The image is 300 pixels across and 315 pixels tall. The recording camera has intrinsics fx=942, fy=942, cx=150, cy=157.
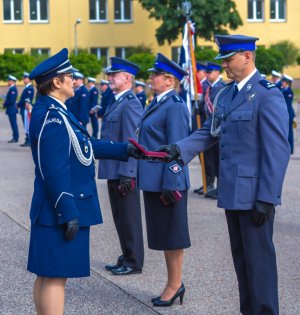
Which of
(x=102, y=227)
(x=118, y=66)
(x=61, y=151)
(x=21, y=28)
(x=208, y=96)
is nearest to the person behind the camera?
(x=61, y=151)

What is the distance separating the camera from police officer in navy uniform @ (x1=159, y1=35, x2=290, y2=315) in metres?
5.38

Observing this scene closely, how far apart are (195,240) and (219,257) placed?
0.92m

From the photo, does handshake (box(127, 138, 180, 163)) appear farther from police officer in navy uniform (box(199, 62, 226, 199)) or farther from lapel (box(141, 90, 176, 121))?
police officer in navy uniform (box(199, 62, 226, 199))

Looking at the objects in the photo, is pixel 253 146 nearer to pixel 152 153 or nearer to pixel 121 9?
pixel 152 153

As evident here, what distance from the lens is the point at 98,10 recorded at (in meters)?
63.8

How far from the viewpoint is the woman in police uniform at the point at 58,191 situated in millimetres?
5191

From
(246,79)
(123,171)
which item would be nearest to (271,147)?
(246,79)

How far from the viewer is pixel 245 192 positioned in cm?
548

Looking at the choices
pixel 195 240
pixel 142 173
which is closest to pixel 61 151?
pixel 142 173

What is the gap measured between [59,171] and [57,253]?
47 centimetres

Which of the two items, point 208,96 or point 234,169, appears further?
point 208,96

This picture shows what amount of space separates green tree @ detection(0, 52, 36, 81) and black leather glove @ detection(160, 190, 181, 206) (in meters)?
43.5

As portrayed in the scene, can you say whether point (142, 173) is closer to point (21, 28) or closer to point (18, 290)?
point (18, 290)

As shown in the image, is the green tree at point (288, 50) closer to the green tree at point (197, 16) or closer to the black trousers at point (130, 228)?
the green tree at point (197, 16)
